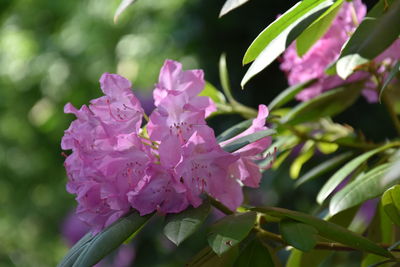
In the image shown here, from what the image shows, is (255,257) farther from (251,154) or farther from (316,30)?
(316,30)

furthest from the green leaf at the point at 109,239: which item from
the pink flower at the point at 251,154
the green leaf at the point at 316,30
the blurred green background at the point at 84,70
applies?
the blurred green background at the point at 84,70

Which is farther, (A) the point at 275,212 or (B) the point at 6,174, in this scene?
(B) the point at 6,174

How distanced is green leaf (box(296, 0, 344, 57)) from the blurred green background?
4.28 ft

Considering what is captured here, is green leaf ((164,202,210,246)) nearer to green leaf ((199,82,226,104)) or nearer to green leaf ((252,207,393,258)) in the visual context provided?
Result: green leaf ((252,207,393,258))

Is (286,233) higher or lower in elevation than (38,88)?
higher

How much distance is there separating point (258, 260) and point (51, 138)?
2295mm

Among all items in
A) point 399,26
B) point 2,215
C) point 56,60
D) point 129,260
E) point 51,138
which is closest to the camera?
point 399,26

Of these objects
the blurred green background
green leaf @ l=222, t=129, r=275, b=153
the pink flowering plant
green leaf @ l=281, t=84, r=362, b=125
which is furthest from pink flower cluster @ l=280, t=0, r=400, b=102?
the blurred green background

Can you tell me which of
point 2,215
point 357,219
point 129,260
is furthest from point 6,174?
point 357,219

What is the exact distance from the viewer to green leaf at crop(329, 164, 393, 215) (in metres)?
0.67

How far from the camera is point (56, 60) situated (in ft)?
8.55

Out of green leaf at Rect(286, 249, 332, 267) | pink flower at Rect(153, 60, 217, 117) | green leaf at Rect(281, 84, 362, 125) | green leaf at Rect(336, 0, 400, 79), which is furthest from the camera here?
green leaf at Rect(281, 84, 362, 125)

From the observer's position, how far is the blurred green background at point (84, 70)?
2.26 m

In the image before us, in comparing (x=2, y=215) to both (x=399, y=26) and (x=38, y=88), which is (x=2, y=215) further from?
(x=399, y=26)
